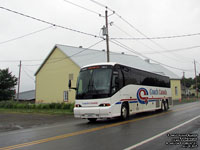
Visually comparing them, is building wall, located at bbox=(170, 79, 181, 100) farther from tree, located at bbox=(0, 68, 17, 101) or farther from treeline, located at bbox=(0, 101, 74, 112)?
tree, located at bbox=(0, 68, 17, 101)

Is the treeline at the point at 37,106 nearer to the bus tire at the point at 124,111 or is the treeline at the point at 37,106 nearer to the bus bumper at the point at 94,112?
the bus tire at the point at 124,111

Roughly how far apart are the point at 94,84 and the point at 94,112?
156 centimetres

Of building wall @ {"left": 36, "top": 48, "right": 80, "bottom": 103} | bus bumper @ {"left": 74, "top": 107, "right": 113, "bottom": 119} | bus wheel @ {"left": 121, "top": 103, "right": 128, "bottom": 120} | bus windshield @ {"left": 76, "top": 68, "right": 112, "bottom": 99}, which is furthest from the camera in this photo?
building wall @ {"left": 36, "top": 48, "right": 80, "bottom": 103}

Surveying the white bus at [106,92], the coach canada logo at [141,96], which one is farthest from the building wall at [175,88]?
the white bus at [106,92]

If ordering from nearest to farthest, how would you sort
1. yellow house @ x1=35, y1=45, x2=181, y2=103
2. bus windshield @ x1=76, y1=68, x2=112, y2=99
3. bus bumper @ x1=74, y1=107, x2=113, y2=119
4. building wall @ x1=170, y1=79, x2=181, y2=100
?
bus bumper @ x1=74, y1=107, x2=113, y2=119 → bus windshield @ x1=76, y1=68, x2=112, y2=99 → yellow house @ x1=35, y1=45, x2=181, y2=103 → building wall @ x1=170, y1=79, x2=181, y2=100

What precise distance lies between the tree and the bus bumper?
3624 centimetres

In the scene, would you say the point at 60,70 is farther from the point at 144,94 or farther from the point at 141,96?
the point at 141,96

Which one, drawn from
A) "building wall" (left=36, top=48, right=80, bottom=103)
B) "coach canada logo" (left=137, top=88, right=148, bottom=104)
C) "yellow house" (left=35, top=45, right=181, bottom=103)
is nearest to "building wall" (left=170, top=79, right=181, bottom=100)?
"yellow house" (left=35, top=45, right=181, bottom=103)

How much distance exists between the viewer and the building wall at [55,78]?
34.5 metres

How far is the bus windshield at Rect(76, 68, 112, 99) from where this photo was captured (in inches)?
464

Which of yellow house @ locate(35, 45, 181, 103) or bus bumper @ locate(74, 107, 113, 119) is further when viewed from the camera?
yellow house @ locate(35, 45, 181, 103)

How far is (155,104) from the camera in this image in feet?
60.0

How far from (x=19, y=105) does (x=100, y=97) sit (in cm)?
2132

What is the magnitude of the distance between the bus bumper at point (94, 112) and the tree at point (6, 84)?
36236 mm
